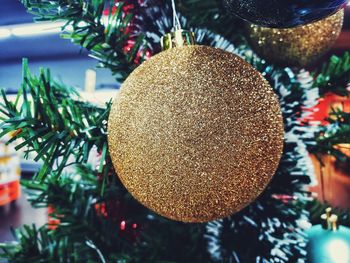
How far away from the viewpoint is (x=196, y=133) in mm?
289

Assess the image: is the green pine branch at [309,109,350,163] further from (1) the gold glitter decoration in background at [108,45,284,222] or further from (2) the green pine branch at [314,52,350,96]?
(1) the gold glitter decoration in background at [108,45,284,222]

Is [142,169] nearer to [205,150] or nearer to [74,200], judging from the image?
[205,150]

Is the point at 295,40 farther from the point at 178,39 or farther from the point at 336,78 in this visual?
the point at 178,39

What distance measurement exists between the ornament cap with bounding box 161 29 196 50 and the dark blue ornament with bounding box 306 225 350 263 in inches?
13.4

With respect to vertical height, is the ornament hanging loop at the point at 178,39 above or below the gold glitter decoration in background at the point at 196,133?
above

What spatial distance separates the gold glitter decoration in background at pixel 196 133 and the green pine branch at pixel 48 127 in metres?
0.09

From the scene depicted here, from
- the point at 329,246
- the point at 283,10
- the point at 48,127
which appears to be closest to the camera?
the point at 283,10

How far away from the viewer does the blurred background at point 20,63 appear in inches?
96.1

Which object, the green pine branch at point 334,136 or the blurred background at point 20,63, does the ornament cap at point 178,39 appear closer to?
the green pine branch at point 334,136

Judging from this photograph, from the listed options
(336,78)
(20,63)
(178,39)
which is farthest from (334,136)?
(20,63)

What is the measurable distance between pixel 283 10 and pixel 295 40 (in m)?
0.27

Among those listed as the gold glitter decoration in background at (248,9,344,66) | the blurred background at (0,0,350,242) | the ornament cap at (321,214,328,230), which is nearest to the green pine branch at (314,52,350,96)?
the gold glitter decoration in background at (248,9,344,66)

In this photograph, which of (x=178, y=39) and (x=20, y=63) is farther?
(x=20, y=63)

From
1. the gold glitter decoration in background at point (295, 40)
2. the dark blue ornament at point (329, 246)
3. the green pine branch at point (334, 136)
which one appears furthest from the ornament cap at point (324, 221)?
the gold glitter decoration in background at point (295, 40)
